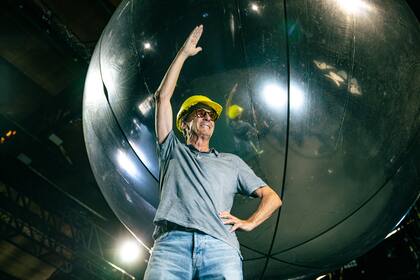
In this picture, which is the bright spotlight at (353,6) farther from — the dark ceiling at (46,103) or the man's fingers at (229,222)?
the dark ceiling at (46,103)

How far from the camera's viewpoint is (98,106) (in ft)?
5.91

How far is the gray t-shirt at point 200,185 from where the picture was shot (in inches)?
47.5

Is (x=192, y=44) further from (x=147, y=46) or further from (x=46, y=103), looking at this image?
(x=46, y=103)

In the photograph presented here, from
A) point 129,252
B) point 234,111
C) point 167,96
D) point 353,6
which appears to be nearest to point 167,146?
point 167,96

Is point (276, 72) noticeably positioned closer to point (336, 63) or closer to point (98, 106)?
point (336, 63)

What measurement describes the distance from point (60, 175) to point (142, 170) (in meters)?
5.86

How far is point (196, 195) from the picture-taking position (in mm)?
1268

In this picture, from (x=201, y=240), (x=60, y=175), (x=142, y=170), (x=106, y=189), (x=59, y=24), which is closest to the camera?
(x=201, y=240)

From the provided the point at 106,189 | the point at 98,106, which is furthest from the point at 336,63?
the point at 106,189

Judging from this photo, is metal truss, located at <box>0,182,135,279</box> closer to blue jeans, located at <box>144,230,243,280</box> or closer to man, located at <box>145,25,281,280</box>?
man, located at <box>145,25,281,280</box>

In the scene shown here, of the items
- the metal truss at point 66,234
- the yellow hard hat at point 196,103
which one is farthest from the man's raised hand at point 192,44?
the metal truss at point 66,234

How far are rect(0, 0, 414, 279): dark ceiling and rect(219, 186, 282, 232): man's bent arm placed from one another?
406cm

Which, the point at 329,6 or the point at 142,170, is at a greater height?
the point at 329,6

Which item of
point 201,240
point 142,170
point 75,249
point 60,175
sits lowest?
point 201,240
